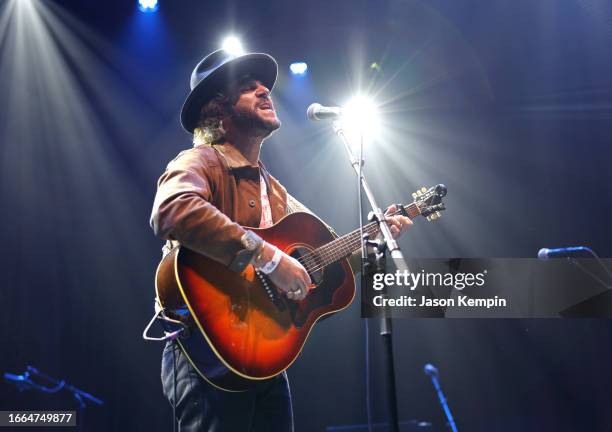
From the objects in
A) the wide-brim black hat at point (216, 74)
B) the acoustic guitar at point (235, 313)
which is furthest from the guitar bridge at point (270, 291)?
the wide-brim black hat at point (216, 74)

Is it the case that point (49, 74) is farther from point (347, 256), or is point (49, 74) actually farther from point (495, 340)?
point (495, 340)

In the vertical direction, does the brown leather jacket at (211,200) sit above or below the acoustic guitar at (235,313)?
above

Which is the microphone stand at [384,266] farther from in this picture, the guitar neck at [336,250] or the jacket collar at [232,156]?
the jacket collar at [232,156]

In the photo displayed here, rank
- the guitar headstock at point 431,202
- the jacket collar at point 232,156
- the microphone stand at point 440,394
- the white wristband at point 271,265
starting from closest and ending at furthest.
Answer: the white wristband at point 271,265 → the jacket collar at point 232,156 → the guitar headstock at point 431,202 → the microphone stand at point 440,394

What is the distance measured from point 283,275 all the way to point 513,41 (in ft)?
17.0

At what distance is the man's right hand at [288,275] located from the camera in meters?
2.07

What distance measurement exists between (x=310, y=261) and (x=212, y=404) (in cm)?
80

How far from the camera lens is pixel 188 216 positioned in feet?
6.29

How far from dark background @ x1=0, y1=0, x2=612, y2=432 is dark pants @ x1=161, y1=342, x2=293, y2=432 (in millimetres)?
3740

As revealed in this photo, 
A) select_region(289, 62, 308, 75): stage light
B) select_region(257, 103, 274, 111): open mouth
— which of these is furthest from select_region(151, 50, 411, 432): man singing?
select_region(289, 62, 308, 75): stage light

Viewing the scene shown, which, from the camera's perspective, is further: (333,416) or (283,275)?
(333,416)

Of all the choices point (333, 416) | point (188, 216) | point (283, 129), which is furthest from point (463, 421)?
point (188, 216)

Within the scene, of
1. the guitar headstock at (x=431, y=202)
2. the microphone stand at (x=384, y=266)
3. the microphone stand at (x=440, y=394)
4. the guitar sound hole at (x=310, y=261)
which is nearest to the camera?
the microphone stand at (x=384, y=266)

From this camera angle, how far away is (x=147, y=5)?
566 centimetres
